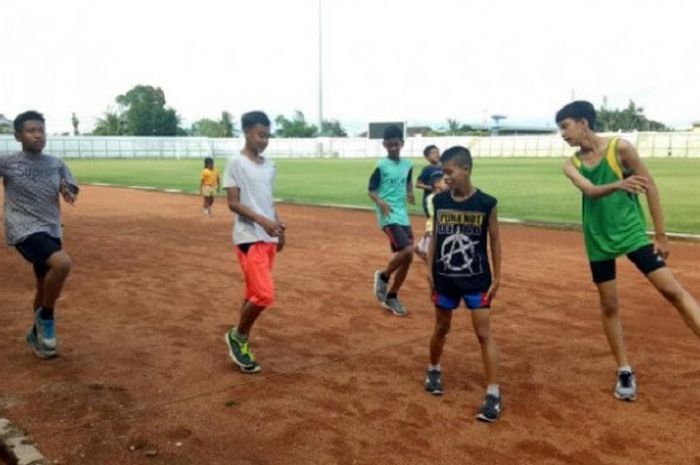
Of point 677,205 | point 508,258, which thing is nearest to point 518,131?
point 677,205

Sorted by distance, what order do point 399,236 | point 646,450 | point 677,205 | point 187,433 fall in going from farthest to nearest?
point 677,205, point 399,236, point 187,433, point 646,450

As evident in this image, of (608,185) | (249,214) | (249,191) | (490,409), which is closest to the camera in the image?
(490,409)

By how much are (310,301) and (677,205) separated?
1301 centimetres

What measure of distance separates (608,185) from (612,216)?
33 centimetres

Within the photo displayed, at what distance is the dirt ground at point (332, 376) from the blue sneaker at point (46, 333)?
0.16 metres

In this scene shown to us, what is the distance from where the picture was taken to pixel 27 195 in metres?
5.47

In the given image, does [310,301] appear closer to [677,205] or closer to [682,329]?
[682,329]

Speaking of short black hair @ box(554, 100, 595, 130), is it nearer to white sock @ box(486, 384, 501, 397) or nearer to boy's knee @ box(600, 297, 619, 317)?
boy's knee @ box(600, 297, 619, 317)

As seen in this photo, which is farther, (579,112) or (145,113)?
(145,113)

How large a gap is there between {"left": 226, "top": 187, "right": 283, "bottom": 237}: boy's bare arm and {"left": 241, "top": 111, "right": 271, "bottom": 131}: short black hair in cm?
48

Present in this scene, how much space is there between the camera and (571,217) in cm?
1518

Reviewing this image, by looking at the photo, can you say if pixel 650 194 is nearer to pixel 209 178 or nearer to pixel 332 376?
pixel 332 376

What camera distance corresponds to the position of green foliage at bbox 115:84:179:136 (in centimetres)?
8956

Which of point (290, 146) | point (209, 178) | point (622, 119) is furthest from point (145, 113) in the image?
point (209, 178)
